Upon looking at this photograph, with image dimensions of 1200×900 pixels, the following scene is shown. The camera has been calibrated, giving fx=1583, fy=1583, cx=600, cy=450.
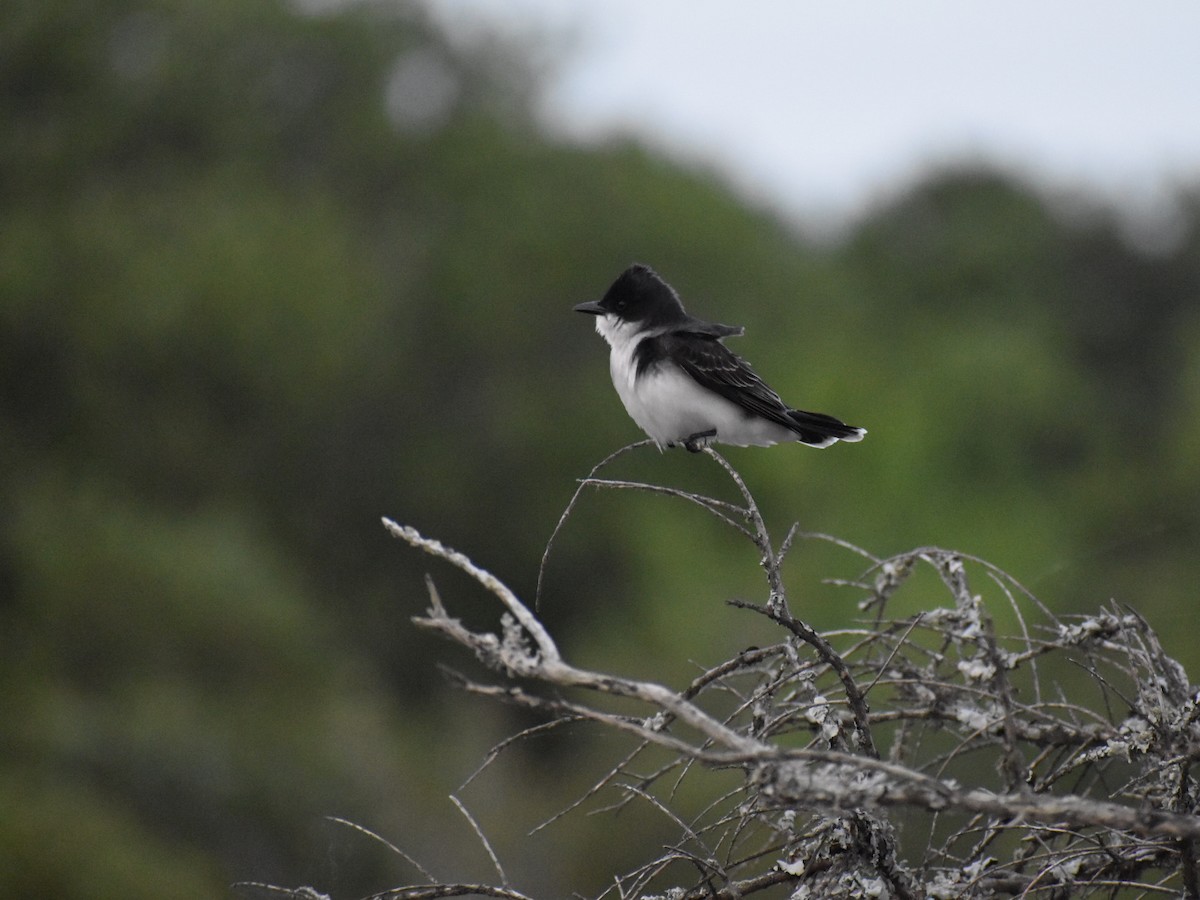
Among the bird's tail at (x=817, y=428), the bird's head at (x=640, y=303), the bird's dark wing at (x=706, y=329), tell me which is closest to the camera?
the bird's tail at (x=817, y=428)

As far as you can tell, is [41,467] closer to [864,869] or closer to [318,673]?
[318,673]

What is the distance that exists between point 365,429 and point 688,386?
1363 inches

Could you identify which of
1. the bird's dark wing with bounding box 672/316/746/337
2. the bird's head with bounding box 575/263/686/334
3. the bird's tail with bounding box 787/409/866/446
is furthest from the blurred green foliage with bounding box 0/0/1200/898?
the bird's tail with bounding box 787/409/866/446

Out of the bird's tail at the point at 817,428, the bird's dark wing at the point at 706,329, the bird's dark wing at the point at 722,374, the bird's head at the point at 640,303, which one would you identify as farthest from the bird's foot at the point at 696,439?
the bird's head at the point at 640,303

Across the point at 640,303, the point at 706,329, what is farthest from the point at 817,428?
the point at 640,303

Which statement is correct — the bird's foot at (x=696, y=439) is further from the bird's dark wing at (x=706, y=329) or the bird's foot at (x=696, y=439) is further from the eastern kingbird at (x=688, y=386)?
the bird's dark wing at (x=706, y=329)

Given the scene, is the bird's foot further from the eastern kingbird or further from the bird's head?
the bird's head

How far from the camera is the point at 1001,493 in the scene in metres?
44.3

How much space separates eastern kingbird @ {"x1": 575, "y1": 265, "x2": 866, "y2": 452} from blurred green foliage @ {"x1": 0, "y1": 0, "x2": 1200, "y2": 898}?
14.4 metres

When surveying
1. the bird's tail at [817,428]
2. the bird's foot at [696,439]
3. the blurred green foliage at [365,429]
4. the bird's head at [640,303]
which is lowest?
the bird's tail at [817,428]

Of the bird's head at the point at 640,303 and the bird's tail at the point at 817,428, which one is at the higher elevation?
the bird's head at the point at 640,303

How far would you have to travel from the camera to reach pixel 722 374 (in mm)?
6406

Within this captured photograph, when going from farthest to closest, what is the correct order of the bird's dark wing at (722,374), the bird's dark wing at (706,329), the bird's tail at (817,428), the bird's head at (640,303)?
the bird's head at (640,303) → the bird's dark wing at (706,329) → the bird's dark wing at (722,374) → the bird's tail at (817,428)

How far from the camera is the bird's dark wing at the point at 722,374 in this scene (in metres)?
6.30
